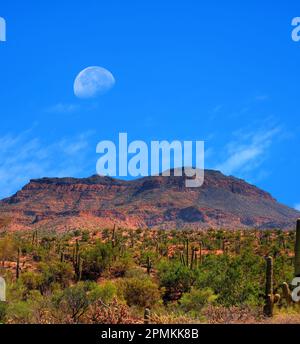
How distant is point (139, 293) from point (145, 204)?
447 ft

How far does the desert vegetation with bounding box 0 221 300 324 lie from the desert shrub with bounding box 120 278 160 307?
46 mm

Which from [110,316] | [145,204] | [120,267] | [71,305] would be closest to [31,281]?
[120,267]

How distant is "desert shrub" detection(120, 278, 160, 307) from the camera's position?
28.2 m

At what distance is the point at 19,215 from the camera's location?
158m

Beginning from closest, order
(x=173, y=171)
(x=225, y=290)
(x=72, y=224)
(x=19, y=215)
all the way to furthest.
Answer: (x=225, y=290), (x=72, y=224), (x=19, y=215), (x=173, y=171)

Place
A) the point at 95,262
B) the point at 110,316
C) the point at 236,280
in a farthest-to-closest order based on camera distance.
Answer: the point at 95,262, the point at 236,280, the point at 110,316

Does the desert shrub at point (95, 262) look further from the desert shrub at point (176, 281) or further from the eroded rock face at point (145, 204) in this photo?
the eroded rock face at point (145, 204)

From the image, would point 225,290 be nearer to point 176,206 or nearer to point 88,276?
point 88,276

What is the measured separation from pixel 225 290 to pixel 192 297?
243 cm

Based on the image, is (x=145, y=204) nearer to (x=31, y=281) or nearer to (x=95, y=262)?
(x=95, y=262)

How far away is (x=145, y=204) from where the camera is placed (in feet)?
541
